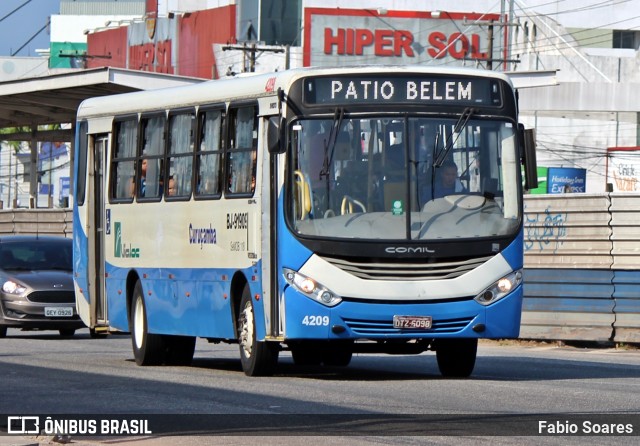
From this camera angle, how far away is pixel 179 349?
1961 centimetres

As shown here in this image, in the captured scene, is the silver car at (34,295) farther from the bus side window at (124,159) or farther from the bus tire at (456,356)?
the bus tire at (456,356)

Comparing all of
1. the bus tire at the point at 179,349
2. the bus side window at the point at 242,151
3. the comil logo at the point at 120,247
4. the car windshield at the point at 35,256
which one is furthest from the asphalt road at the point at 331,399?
the car windshield at the point at 35,256

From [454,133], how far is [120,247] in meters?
5.48

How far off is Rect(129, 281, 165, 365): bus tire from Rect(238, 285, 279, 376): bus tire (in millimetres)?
2527

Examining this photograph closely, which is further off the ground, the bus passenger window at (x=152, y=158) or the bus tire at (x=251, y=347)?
the bus passenger window at (x=152, y=158)

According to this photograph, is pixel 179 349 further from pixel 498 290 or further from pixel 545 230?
pixel 545 230

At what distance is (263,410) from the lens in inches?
501

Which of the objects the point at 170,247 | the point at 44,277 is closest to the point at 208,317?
the point at 170,247

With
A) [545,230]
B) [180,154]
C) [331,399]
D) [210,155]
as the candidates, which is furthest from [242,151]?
[545,230]

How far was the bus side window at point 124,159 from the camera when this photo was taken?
19.8 metres

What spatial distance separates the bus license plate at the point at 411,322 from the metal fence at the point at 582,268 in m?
9.69

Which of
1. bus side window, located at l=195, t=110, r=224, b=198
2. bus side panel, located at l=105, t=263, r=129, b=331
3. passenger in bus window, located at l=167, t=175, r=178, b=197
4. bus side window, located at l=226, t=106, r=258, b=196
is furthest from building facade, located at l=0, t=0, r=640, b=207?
bus side window, located at l=226, t=106, r=258, b=196

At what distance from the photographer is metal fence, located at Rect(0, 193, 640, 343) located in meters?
24.9

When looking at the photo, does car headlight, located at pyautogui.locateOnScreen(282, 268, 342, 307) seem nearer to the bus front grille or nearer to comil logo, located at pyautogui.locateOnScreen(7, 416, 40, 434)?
the bus front grille
